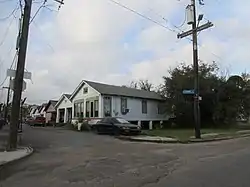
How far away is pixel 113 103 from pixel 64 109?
45.4ft

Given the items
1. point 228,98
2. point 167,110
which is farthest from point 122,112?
point 228,98

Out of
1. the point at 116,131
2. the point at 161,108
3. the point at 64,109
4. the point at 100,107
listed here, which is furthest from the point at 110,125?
the point at 64,109

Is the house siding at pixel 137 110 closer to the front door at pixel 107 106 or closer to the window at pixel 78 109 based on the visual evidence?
the front door at pixel 107 106

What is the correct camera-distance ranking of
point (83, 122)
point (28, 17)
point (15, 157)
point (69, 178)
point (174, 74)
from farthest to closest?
1. point (174, 74)
2. point (83, 122)
3. point (28, 17)
4. point (15, 157)
5. point (69, 178)

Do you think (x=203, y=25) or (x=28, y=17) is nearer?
(x=28, y=17)

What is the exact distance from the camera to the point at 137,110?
39906 mm

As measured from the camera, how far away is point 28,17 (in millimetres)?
15297

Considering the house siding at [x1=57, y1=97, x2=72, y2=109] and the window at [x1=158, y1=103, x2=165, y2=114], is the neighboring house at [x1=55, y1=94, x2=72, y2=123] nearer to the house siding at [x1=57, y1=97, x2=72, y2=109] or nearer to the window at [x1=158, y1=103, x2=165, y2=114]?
the house siding at [x1=57, y1=97, x2=72, y2=109]

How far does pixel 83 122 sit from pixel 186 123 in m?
12.2

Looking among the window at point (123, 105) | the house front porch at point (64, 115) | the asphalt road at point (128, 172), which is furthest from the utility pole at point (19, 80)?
the house front porch at point (64, 115)

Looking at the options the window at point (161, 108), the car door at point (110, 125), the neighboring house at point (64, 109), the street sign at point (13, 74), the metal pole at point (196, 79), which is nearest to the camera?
the street sign at point (13, 74)

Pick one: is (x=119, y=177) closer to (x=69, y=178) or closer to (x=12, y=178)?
(x=69, y=178)

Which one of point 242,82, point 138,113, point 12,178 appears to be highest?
point 242,82

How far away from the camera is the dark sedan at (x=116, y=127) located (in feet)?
85.9
